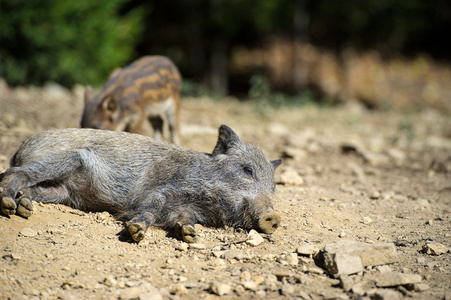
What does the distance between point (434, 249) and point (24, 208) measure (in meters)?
3.02

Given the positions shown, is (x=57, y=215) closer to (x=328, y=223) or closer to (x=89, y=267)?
(x=89, y=267)

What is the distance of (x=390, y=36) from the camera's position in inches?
652

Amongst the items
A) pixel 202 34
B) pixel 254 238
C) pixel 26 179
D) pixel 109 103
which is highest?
pixel 202 34

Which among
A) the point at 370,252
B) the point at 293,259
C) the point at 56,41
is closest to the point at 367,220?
the point at 370,252

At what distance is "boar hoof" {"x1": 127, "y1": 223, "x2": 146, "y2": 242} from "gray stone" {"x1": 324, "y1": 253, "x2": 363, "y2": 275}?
1291 mm

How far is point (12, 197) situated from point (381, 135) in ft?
24.2

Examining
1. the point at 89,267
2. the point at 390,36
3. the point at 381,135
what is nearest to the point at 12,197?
the point at 89,267

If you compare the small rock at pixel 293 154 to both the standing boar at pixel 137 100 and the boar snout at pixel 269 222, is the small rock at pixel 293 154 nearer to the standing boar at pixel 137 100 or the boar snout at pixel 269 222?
the standing boar at pixel 137 100

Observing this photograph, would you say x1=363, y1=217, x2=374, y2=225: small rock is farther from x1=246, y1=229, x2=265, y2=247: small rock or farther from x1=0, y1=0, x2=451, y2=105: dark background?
x1=0, y1=0, x2=451, y2=105: dark background

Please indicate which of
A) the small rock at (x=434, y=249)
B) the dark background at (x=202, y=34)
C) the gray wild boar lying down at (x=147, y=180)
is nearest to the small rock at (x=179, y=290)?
the gray wild boar lying down at (x=147, y=180)

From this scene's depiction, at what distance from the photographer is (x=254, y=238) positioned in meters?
3.52

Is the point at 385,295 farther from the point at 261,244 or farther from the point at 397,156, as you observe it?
the point at 397,156

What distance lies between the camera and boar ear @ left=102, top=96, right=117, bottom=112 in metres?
5.72

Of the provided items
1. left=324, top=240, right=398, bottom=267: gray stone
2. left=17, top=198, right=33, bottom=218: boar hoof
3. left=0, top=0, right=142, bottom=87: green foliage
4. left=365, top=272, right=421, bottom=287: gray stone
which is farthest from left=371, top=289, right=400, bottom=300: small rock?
left=0, top=0, right=142, bottom=87: green foliage
